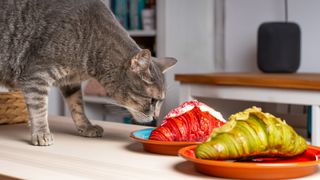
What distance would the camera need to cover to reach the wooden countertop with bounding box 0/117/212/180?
711mm

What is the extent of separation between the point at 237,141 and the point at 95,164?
0.24 meters

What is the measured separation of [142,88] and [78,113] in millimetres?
238

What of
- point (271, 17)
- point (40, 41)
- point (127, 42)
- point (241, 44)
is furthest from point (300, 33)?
point (40, 41)

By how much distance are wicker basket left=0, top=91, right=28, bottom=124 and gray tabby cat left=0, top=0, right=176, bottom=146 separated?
8 centimetres

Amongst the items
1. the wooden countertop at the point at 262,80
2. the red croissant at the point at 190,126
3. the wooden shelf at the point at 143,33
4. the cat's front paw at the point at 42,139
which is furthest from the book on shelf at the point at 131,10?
the red croissant at the point at 190,126

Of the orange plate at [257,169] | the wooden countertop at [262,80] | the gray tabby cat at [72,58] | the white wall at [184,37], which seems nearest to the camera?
the orange plate at [257,169]

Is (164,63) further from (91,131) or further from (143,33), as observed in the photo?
(143,33)

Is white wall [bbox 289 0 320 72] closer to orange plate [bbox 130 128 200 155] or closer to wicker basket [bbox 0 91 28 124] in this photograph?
wicker basket [bbox 0 91 28 124]

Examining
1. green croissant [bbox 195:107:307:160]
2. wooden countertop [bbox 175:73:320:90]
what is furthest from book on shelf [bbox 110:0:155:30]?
green croissant [bbox 195:107:307:160]

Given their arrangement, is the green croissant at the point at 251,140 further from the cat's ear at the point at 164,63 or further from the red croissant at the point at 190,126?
the cat's ear at the point at 164,63

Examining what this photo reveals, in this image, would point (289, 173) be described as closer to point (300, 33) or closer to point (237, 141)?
point (237, 141)

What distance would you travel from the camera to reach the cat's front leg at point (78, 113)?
45.5 inches

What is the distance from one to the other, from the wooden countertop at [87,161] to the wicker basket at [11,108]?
0.67 ft

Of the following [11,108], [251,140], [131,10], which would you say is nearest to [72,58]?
[11,108]
